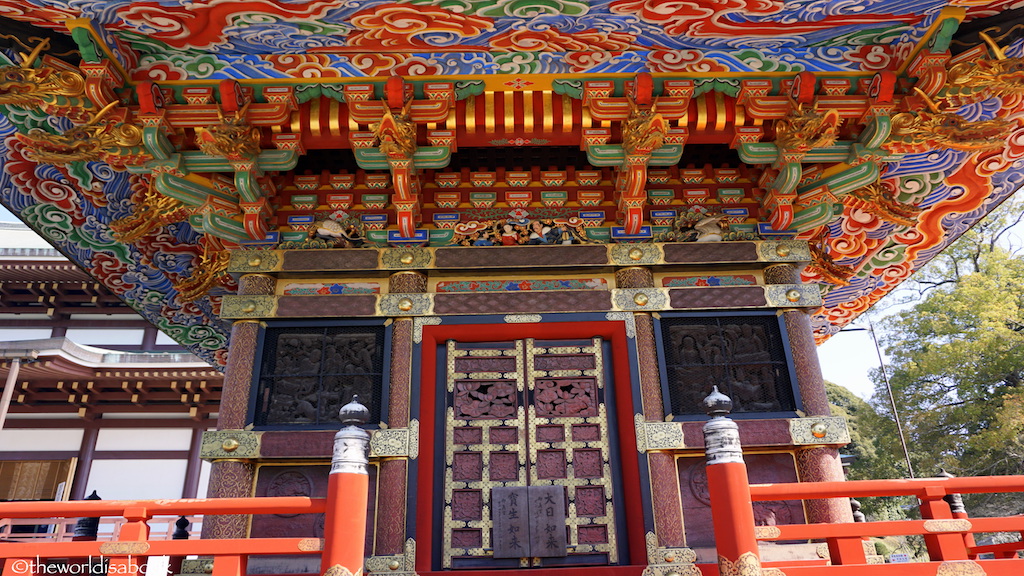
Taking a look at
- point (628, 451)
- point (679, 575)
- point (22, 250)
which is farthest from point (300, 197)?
point (22, 250)

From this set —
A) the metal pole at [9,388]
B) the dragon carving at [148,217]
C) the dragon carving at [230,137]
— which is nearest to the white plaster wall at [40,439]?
the metal pole at [9,388]

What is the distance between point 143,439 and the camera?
13828mm

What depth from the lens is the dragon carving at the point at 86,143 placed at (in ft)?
16.7

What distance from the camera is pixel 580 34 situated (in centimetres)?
490

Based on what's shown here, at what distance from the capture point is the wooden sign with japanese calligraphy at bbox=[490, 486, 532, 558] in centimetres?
534

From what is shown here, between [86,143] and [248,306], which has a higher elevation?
[86,143]

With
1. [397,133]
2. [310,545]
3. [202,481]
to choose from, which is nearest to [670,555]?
[310,545]

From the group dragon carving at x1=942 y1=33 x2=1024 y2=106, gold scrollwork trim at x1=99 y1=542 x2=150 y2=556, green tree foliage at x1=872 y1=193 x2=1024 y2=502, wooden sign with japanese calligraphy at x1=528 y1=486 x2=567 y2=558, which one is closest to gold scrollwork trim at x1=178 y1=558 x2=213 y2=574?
gold scrollwork trim at x1=99 y1=542 x2=150 y2=556

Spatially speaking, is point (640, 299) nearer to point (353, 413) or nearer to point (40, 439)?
point (353, 413)

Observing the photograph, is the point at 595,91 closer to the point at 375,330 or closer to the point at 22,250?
the point at 375,330

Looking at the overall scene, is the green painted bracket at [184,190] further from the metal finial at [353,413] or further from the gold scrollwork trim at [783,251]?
the gold scrollwork trim at [783,251]

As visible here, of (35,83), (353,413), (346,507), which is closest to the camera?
(346,507)

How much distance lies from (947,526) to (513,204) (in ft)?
13.7

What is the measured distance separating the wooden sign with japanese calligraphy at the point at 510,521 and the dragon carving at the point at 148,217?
12.3ft
